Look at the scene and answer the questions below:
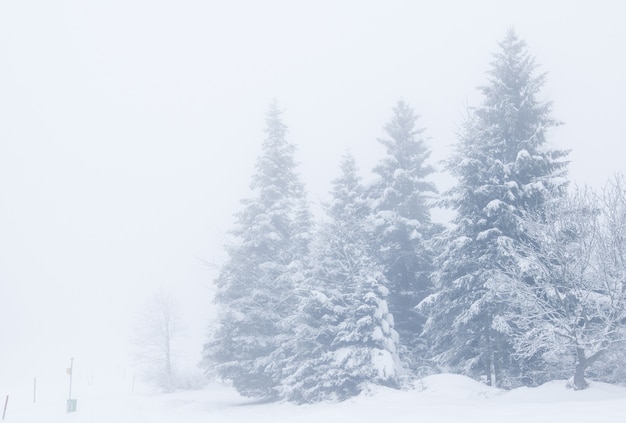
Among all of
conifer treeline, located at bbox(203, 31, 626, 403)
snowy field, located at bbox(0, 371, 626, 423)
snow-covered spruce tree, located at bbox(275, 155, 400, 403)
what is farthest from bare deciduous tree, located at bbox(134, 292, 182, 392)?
snow-covered spruce tree, located at bbox(275, 155, 400, 403)

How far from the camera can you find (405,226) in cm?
2934

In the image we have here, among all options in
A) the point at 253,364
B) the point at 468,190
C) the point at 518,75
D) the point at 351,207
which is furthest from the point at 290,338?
the point at 518,75

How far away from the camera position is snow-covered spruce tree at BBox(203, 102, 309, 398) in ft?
91.5

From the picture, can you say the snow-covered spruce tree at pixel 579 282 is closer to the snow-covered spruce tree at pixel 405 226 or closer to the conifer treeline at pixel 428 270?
the conifer treeline at pixel 428 270

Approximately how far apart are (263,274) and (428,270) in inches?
370

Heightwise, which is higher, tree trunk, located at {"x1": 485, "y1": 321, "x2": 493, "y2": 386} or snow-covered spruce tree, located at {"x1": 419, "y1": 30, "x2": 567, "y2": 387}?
snow-covered spruce tree, located at {"x1": 419, "y1": 30, "x2": 567, "y2": 387}

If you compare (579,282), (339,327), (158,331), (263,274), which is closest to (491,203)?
(579,282)

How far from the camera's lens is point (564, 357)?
2078cm

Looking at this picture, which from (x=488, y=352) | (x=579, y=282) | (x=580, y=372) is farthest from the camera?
(x=488, y=352)

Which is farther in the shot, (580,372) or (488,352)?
(488,352)

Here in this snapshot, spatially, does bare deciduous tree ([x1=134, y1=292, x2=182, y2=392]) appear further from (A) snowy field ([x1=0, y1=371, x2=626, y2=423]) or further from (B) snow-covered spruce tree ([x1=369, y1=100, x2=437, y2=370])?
(B) snow-covered spruce tree ([x1=369, y1=100, x2=437, y2=370])

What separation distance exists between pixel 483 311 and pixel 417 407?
612cm

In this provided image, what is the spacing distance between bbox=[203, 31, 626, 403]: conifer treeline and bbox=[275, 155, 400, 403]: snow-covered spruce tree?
0.08m

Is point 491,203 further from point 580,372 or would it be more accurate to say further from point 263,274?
point 263,274
